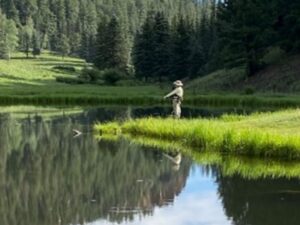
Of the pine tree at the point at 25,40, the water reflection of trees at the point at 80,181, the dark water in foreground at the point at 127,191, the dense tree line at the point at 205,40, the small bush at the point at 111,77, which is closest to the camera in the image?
the dark water in foreground at the point at 127,191

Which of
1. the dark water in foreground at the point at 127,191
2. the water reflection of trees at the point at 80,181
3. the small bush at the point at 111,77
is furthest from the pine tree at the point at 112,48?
the dark water in foreground at the point at 127,191

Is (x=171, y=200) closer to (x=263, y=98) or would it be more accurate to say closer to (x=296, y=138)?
(x=296, y=138)

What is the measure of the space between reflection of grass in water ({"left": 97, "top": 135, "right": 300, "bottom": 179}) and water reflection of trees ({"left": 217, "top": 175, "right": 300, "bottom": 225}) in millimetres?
580

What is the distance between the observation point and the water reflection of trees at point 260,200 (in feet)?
42.3

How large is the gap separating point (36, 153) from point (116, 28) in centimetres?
8221

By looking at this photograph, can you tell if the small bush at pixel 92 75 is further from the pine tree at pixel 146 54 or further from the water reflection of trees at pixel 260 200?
the water reflection of trees at pixel 260 200

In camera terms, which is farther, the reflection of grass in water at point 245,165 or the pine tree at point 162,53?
the pine tree at point 162,53

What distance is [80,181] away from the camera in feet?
55.7

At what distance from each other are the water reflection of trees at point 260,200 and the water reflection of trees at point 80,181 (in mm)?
1318

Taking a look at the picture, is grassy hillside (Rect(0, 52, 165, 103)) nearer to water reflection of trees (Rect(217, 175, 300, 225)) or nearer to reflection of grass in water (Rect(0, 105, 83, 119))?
reflection of grass in water (Rect(0, 105, 83, 119))

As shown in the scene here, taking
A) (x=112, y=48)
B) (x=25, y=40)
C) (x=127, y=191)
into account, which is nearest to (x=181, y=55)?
(x=112, y=48)

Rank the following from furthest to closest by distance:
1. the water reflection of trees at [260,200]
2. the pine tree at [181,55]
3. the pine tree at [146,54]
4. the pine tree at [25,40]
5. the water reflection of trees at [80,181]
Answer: the pine tree at [25,40]
the pine tree at [146,54]
the pine tree at [181,55]
the water reflection of trees at [80,181]
the water reflection of trees at [260,200]

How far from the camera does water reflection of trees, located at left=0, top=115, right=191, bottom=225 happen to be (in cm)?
1345

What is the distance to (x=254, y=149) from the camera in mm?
20969
